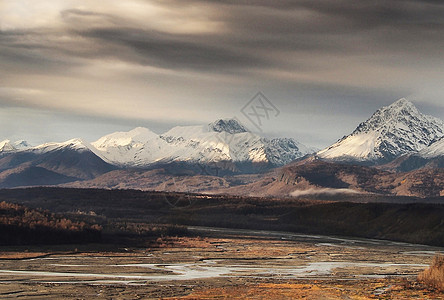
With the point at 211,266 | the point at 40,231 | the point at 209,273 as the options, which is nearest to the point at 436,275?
the point at 209,273

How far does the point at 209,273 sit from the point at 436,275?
141ft

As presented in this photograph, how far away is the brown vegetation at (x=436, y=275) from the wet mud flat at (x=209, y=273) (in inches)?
75.2

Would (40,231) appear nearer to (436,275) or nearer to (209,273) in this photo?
(209,273)

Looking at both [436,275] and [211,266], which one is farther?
[211,266]

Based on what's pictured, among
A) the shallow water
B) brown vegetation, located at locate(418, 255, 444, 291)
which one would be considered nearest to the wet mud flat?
the shallow water

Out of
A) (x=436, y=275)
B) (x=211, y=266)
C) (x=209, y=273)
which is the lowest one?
(x=211, y=266)

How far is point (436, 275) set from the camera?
313ft

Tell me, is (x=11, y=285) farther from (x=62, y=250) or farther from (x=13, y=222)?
(x=13, y=222)

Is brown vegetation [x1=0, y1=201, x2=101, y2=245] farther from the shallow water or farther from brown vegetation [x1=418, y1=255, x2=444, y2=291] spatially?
brown vegetation [x1=418, y1=255, x2=444, y2=291]

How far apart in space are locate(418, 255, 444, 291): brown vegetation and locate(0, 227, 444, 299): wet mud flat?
1.91 metres

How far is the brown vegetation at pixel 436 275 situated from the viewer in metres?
93.4

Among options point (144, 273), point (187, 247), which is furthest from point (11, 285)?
point (187, 247)

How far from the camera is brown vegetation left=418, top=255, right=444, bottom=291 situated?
307 feet

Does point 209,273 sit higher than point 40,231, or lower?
lower
